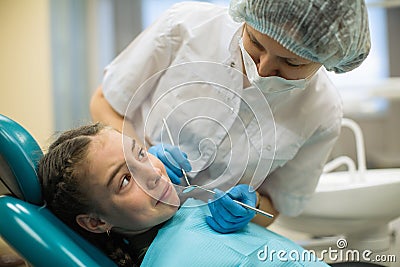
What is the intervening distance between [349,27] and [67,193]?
74 cm

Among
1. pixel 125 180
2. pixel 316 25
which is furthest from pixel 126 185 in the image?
pixel 316 25

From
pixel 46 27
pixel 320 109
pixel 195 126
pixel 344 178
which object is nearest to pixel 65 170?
pixel 195 126

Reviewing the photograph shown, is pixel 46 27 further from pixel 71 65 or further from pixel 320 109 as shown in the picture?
pixel 320 109

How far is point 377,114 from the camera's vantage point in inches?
166

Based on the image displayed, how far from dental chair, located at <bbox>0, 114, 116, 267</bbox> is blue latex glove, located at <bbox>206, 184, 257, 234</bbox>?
275 mm

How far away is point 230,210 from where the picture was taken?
1.15 metres

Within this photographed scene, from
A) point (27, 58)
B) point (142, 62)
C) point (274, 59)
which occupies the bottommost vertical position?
point (27, 58)

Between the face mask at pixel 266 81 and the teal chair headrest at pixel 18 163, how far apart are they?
0.55m

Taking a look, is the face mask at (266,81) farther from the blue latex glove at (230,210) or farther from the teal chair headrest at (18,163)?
the teal chair headrest at (18,163)

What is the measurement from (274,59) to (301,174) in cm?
50

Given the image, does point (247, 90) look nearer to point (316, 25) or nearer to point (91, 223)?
point (316, 25)

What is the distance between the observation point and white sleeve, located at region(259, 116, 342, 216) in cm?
148

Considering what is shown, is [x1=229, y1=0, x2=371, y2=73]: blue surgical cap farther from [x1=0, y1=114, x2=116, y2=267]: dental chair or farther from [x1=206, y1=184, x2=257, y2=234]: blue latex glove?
[x1=0, y1=114, x2=116, y2=267]: dental chair

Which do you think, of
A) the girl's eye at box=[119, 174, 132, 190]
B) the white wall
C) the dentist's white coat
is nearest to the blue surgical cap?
the dentist's white coat
